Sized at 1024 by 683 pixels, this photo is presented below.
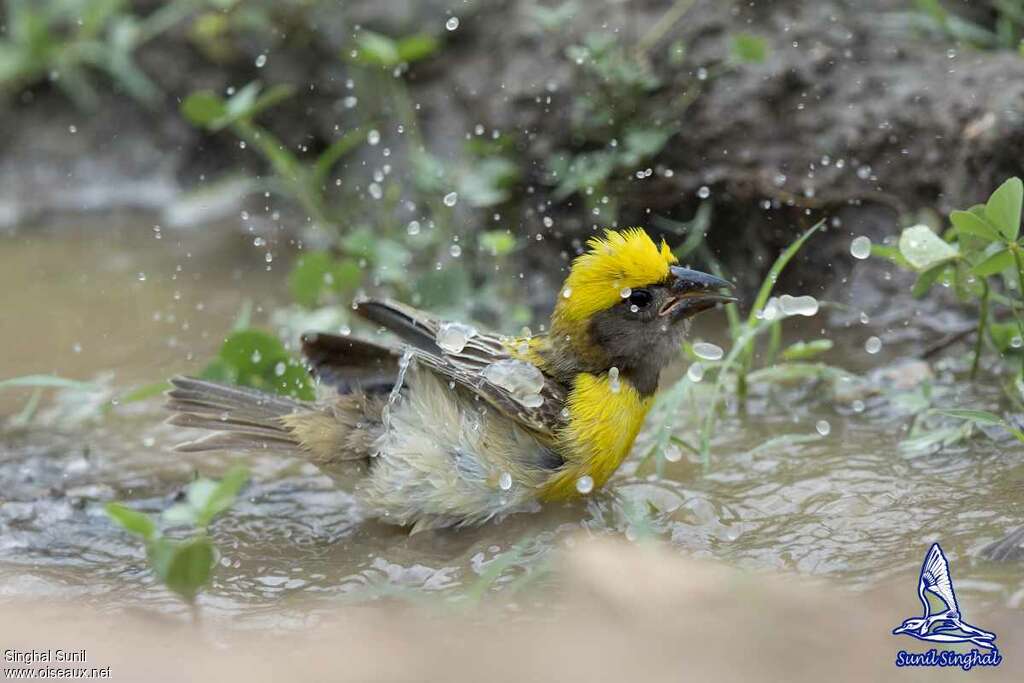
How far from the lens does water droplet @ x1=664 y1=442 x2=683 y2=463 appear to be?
14.4 ft

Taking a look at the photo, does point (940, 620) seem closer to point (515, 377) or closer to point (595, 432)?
point (595, 432)

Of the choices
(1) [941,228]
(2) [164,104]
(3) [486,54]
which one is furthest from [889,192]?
(2) [164,104]

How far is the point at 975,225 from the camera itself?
3.86 meters

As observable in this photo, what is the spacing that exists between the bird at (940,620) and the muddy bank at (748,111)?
Result: 2527 millimetres

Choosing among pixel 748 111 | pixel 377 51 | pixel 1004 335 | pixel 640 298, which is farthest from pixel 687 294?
pixel 377 51

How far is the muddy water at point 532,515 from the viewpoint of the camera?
3584mm

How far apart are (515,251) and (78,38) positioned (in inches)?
128

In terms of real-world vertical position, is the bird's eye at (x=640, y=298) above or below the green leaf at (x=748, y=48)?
below

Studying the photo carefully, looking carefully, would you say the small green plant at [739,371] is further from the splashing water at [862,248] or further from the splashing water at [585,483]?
the splashing water at [585,483]

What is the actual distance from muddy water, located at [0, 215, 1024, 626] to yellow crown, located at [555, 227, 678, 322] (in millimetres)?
629

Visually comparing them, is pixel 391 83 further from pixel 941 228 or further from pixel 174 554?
pixel 174 554

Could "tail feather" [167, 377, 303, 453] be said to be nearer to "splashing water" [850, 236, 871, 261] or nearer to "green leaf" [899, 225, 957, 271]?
"splashing water" [850, 236, 871, 261]

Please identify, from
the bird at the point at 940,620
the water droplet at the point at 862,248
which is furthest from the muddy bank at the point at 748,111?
the bird at the point at 940,620

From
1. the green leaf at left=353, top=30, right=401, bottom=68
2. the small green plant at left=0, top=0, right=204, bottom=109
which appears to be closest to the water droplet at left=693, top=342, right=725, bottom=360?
the green leaf at left=353, top=30, right=401, bottom=68
